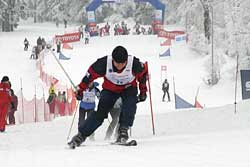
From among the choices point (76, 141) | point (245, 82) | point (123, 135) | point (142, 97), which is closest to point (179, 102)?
point (245, 82)

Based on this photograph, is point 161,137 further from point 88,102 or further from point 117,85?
point 88,102

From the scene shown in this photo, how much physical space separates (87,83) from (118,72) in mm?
496

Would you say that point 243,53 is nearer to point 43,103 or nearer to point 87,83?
point 43,103

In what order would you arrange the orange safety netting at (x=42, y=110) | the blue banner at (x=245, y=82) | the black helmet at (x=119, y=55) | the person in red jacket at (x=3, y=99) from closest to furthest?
the black helmet at (x=119, y=55) → the blue banner at (x=245, y=82) → the person in red jacket at (x=3, y=99) → the orange safety netting at (x=42, y=110)

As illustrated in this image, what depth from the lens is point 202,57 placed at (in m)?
44.5

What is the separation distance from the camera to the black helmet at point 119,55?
25.6 ft

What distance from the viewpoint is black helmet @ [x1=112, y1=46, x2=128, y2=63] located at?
781 cm

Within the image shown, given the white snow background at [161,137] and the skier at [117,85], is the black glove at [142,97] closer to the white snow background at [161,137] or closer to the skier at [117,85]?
the skier at [117,85]

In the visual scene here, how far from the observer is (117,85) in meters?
8.20

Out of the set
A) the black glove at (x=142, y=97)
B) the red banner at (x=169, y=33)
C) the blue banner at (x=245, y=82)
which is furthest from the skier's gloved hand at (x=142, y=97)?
the red banner at (x=169, y=33)

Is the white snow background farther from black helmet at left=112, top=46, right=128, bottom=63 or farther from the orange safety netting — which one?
the orange safety netting

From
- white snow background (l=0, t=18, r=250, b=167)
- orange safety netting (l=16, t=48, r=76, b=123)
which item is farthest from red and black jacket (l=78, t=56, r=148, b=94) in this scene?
orange safety netting (l=16, t=48, r=76, b=123)

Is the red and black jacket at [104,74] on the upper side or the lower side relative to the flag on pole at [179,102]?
upper

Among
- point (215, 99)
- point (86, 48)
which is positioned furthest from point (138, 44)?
point (215, 99)
